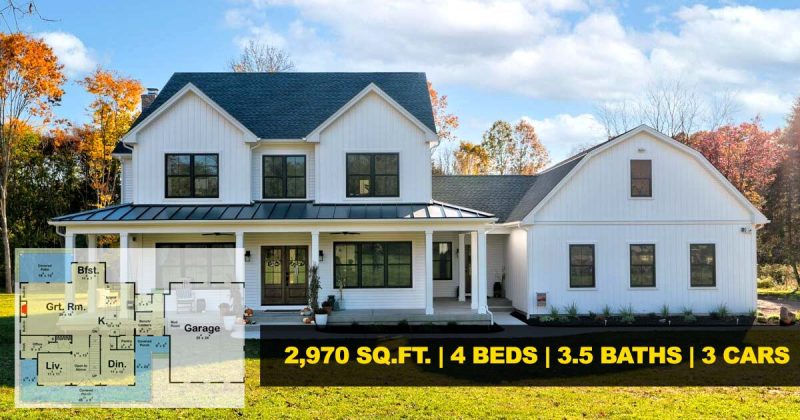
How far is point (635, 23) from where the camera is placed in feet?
73.8

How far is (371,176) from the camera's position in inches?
752

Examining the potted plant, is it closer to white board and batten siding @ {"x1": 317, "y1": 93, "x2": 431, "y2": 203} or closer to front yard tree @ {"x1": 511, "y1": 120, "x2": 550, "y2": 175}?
white board and batten siding @ {"x1": 317, "y1": 93, "x2": 431, "y2": 203}

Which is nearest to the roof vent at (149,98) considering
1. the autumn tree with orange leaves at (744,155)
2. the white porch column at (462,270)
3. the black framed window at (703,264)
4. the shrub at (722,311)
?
the white porch column at (462,270)

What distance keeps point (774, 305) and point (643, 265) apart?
796 centimetres

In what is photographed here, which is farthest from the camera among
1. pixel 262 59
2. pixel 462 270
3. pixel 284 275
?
pixel 262 59

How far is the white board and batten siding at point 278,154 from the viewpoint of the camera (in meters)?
19.3

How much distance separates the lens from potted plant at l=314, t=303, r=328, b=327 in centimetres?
1681

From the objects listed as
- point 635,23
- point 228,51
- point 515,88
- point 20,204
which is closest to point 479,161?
point 515,88

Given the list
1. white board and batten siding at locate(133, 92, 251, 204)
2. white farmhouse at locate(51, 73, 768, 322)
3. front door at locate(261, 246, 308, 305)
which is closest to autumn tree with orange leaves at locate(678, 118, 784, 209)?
white farmhouse at locate(51, 73, 768, 322)

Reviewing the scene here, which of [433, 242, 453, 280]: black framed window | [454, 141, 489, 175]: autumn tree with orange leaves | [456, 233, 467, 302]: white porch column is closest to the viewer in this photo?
[456, 233, 467, 302]: white porch column

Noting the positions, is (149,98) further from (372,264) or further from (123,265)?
(372,264)

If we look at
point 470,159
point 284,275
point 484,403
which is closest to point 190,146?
point 284,275

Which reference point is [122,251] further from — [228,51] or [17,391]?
[228,51]

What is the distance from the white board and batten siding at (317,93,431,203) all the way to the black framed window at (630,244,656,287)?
265 inches
